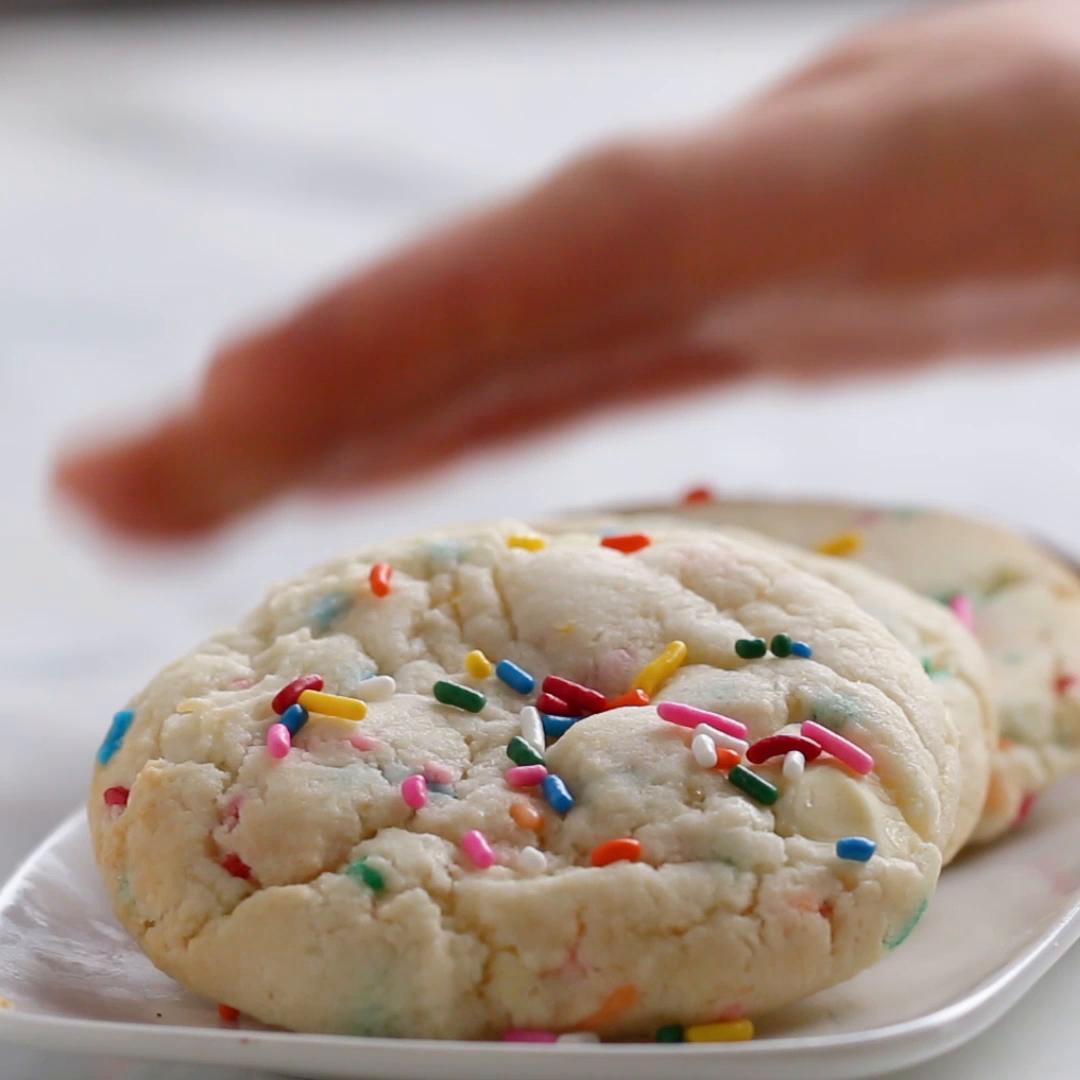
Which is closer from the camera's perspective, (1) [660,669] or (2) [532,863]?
(2) [532,863]

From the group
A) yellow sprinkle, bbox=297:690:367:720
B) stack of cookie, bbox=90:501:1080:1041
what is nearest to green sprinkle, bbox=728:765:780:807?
stack of cookie, bbox=90:501:1080:1041

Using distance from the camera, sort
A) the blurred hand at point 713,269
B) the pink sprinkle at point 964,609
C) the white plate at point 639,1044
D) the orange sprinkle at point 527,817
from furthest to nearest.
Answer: the blurred hand at point 713,269, the pink sprinkle at point 964,609, the orange sprinkle at point 527,817, the white plate at point 639,1044

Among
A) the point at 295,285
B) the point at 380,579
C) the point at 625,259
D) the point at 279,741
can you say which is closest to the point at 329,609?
the point at 380,579

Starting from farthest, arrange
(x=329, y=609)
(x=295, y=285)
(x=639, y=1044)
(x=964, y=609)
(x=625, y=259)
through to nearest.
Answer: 1. (x=295, y=285)
2. (x=625, y=259)
3. (x=964, y=609)
4. (x=329, y=609)
5. (x=639, y=1044)

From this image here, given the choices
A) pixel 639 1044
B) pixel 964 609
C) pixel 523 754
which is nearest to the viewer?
pixel 639 1044

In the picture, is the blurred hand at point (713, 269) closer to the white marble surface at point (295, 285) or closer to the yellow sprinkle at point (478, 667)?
the white marble surface at point (295, 285)

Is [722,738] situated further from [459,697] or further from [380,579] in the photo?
[380,579]

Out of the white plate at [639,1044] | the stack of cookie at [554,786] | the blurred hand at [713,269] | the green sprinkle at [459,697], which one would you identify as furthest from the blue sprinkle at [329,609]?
the blurred hand at [713,269]
